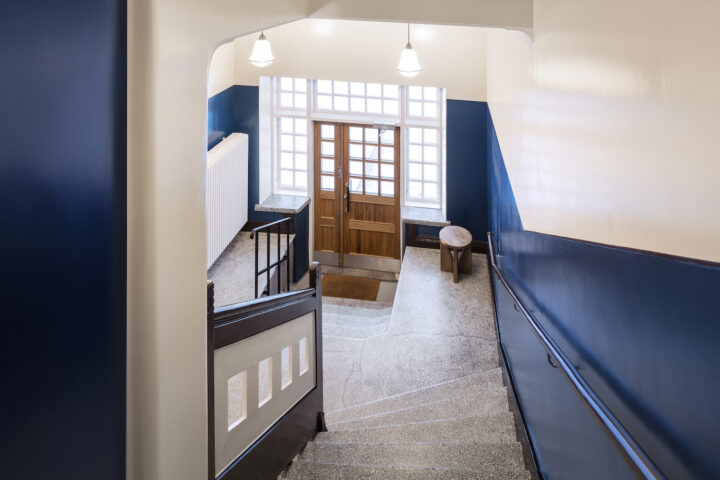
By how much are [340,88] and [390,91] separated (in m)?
0.66

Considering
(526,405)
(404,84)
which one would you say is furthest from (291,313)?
(404,84)

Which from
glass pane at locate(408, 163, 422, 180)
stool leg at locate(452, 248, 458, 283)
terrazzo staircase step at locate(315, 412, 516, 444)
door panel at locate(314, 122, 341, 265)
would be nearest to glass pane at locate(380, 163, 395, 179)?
glass pane at locate(408, 163, 422, 180)

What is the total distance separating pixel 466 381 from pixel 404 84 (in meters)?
4.36

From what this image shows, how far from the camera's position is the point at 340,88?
9.25 m

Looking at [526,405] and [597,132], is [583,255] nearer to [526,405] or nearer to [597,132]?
[597,132]

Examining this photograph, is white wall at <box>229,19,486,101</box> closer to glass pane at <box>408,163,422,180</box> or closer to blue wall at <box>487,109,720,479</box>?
glass pane at <box>408,163,422,180</box>

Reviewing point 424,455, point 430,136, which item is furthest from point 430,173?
point 424,455

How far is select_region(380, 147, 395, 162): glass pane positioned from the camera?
941cm

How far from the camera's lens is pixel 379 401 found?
5219mm

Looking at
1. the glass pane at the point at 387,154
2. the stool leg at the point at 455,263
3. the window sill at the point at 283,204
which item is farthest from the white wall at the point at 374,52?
the stool leg at the point at 455,263

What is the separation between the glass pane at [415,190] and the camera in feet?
30.9

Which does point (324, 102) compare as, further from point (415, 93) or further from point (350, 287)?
point (350, 287)

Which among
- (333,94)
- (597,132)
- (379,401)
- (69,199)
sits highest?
(333,94)

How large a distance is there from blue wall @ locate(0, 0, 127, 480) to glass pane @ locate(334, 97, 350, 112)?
24.1ft
